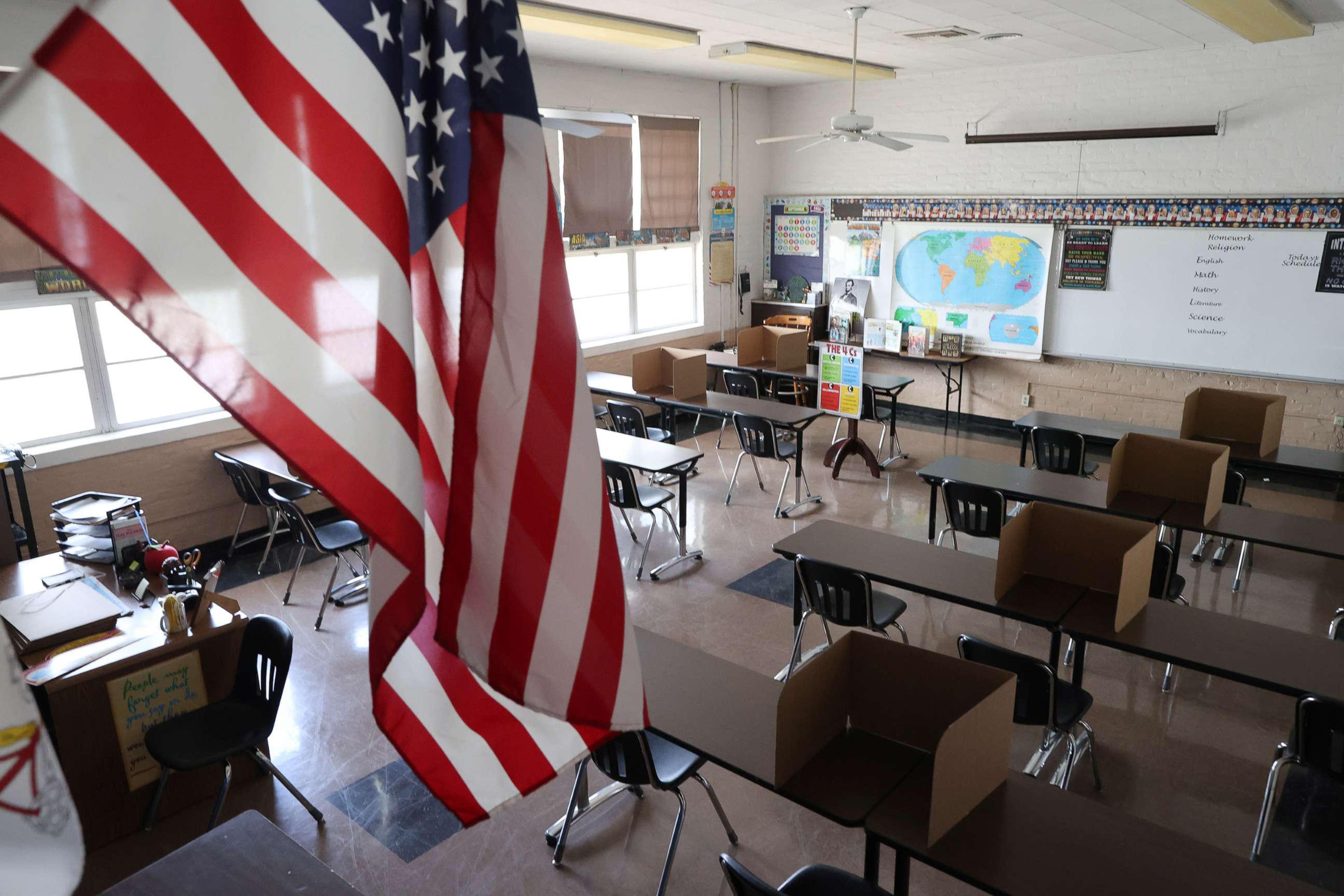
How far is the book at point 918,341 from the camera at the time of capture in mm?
9797

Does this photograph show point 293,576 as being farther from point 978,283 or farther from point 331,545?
point 978,283

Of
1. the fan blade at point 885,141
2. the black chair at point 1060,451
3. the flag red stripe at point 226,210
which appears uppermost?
the fan blade at point 885,141

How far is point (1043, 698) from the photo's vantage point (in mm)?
3670

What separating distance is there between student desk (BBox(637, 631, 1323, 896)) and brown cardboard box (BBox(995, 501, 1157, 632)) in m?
1.36

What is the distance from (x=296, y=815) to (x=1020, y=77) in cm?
852

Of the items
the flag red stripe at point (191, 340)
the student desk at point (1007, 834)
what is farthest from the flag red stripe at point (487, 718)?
the student desk at point (1007, 834)

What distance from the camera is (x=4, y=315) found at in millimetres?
5984

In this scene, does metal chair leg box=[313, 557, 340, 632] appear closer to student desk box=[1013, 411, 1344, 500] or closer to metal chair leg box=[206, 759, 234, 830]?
metal chair leg box=[206, 759, 234, 830]

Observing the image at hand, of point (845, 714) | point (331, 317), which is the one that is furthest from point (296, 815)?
point (331, 317)

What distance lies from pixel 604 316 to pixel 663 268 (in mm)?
988

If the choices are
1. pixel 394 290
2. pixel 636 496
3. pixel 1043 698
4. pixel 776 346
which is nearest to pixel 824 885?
pixel 1043 698

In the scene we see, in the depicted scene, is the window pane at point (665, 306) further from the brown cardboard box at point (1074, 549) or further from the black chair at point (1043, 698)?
the black chair at point (1043, 698)

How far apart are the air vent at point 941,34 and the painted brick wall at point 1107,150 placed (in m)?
2.12

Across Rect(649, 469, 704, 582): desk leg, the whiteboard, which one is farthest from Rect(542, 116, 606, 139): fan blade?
the whiteboard
